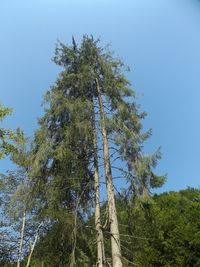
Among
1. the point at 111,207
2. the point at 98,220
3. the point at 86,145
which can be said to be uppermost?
the point at 86,145

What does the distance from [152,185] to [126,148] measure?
1241 millimetres

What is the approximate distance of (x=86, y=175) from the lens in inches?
389

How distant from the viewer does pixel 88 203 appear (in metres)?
9.70

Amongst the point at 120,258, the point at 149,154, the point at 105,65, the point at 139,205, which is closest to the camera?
the point at 120,258

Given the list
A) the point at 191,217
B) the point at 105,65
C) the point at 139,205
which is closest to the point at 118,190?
the point at 139,205

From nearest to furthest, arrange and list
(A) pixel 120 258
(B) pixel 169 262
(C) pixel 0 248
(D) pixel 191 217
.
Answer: (A) pixel 120 258 → (C) pixel 0 248 → (B) pixel 169 262 → (D) pixel 191 217

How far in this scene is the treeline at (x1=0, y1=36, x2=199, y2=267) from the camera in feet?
28.4

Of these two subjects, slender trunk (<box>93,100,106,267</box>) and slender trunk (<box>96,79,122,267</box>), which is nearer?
slender trunk (<box>96,79,122,267</box>)

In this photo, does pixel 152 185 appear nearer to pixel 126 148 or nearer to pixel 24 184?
pixel 126 148

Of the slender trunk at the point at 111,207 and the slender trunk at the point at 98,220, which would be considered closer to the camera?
the slender trunk at the point at 111,207

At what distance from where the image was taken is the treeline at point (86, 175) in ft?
28.4

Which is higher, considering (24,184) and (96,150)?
(96,150)

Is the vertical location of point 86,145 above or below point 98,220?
above

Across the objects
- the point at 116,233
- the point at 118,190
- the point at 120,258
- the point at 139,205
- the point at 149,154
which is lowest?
the point at 120,258
